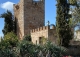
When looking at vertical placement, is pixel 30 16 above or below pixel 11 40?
above

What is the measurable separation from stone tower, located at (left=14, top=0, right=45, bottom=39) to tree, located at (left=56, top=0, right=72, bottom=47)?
48.3 ft

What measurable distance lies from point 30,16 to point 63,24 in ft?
53.2

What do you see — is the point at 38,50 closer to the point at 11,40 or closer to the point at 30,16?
the point at 11,40

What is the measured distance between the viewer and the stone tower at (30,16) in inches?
2036

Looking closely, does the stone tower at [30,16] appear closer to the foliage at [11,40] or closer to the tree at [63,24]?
the foliage at [11,40]

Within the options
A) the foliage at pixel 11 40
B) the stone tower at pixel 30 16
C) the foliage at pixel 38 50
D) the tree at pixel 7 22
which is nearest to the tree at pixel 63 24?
the foliage at pixel 38 50

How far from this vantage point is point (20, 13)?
2122 inches

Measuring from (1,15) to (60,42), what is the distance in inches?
829

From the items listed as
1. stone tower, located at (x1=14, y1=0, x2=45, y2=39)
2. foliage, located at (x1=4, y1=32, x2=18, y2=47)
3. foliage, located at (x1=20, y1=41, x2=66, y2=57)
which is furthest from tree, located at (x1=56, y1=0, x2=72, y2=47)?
stone tower, located at (x1=14, y1=0, x2=45, y2=39)

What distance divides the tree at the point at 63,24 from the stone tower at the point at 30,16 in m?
14.7

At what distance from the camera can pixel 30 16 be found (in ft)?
172

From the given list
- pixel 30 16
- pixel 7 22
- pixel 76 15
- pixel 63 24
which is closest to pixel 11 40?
pixel 63 24

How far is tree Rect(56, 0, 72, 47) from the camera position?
120 feet

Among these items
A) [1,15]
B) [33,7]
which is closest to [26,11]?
[33,7]
